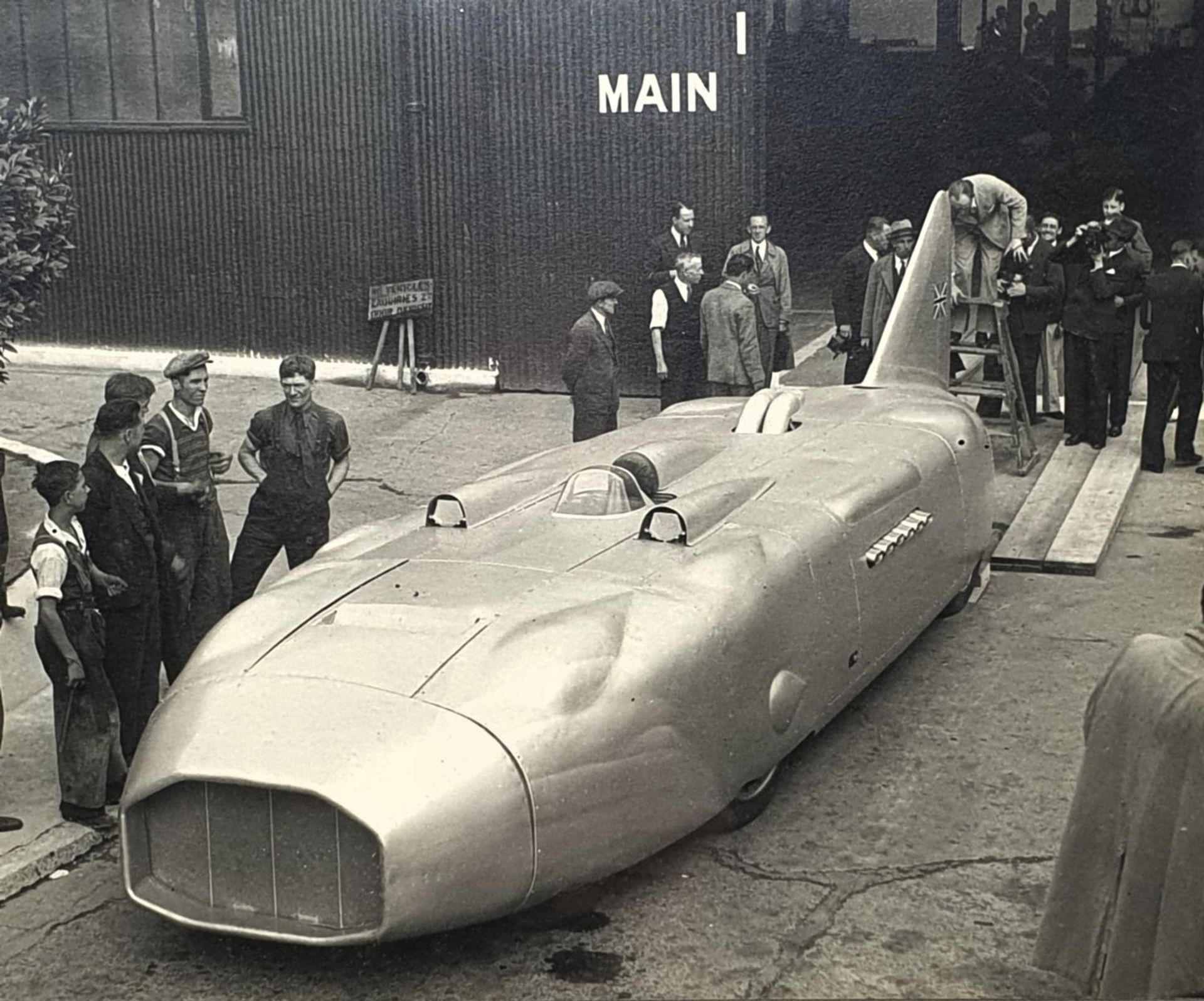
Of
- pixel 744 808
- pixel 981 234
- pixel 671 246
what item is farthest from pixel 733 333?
pixel 744 808

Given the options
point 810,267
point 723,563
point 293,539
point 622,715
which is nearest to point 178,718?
point 622,715

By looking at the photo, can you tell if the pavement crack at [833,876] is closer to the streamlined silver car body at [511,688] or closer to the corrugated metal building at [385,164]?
the streamlined silver car body at [511,688]

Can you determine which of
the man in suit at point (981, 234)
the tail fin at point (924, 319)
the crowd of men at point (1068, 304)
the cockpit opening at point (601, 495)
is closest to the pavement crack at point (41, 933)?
the cockpit opening at point (601, 495)

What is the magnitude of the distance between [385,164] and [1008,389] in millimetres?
5685

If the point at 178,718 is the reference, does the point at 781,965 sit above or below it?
below

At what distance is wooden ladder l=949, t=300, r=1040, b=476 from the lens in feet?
39.4

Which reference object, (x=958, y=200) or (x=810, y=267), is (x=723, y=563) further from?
(x=810, y=267)

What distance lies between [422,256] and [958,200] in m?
4.68

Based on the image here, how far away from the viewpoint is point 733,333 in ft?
37.8

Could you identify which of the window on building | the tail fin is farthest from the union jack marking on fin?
the window on building

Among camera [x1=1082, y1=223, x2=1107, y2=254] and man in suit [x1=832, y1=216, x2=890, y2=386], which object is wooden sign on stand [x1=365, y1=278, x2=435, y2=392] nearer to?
man in suit [x1=832, y1=216, x2=890, y2=386]

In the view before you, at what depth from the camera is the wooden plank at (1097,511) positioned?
9633 mm

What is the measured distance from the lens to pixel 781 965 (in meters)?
5.19

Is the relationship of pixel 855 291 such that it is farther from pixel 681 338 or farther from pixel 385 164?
pixel 385 164
